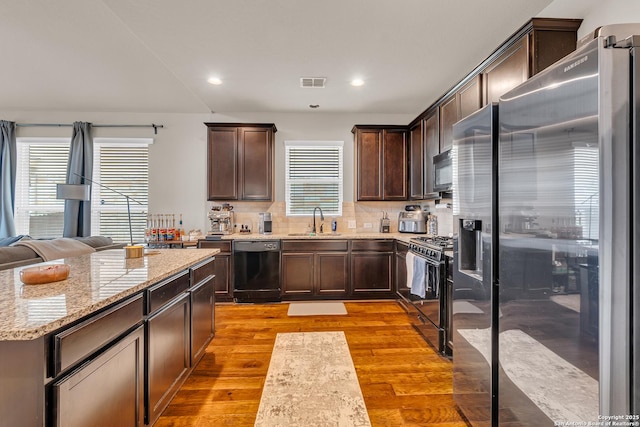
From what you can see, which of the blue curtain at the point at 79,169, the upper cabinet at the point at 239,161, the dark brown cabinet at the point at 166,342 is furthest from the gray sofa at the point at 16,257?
the blue curtain at the point at 79,169

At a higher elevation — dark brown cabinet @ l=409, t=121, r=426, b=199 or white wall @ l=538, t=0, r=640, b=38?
white wall @ l=538, t=0, r=640, b=38

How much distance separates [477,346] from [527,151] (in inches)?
41.9

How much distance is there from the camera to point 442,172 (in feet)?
10.3

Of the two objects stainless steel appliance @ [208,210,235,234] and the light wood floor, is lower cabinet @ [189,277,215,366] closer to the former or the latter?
the light wood floor

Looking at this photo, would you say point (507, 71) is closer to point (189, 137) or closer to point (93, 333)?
point (93, 333)

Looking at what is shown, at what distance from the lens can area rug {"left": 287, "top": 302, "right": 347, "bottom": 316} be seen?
3494 millimetres

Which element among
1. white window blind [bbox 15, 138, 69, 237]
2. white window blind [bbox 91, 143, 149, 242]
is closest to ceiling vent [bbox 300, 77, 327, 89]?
white window blind [bbox 91, 143, 149, 242]

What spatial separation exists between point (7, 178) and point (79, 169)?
1.09 metres

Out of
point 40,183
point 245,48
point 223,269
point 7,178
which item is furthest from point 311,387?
point 7,178

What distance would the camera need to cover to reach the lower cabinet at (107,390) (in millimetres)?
969

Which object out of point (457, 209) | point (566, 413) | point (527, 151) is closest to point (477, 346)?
point (566, 413)

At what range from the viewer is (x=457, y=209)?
1.71 meters

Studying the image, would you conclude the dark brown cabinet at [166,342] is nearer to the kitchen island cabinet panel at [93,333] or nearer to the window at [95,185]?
the kitchen island cabinet panel at [93,333]

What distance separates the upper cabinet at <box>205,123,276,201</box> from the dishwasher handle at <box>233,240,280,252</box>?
0.72m
